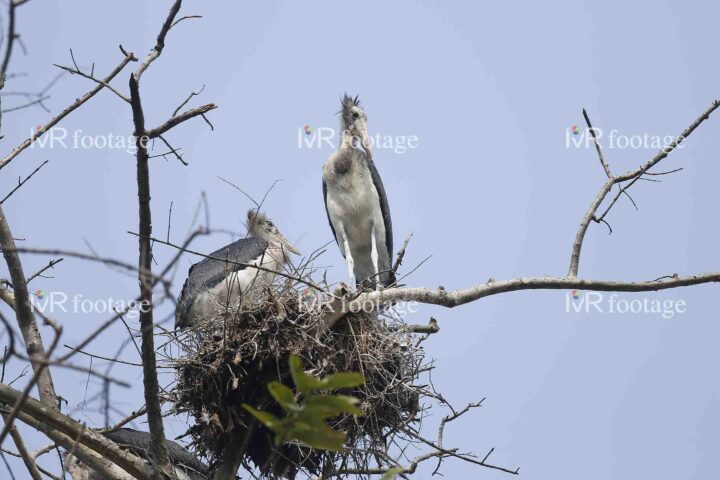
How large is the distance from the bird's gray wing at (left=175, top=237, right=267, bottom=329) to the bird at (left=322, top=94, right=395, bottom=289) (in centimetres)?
189

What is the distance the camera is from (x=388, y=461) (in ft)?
20.7

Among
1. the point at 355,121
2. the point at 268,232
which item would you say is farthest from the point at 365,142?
the point at 268,232

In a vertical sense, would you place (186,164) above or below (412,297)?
above

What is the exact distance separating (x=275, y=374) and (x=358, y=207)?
3796 mm

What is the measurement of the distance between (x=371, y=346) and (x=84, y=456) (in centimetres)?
228

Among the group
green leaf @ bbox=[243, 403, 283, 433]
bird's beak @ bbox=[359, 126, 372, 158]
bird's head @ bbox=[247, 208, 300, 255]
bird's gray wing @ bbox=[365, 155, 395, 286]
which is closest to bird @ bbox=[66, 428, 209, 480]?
bird's head @ bbox=[247, 208, 300, 255]

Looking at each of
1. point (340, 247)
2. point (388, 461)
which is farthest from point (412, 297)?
point (340, 247)

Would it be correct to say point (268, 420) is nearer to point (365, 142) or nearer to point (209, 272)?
point (209, 272)

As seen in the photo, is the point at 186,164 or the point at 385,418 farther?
the point at 385,418

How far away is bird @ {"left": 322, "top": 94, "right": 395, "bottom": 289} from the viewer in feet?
32.8

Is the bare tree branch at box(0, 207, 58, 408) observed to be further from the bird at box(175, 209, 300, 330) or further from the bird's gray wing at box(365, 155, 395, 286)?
the bird's gray wing at box(365, 155, 395, 286)

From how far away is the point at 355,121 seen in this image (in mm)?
10617

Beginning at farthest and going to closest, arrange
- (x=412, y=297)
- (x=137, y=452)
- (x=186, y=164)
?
(x=137, y=452) < (x=412, y=297) < (x=186, y=164)

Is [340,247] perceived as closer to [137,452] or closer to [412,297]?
[137,452]
